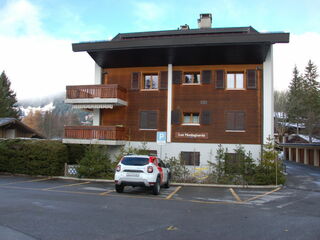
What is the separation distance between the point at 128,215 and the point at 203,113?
1520 centimetres

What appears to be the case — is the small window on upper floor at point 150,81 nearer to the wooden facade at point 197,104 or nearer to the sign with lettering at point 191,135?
the wooden facade at point 197,104

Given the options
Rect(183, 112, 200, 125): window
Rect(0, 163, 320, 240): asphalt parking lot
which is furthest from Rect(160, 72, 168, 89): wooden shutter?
Rect(0, 163, 320, 240): asphalt parking lot

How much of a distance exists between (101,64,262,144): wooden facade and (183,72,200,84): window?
33 cm

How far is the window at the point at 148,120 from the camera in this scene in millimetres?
24484

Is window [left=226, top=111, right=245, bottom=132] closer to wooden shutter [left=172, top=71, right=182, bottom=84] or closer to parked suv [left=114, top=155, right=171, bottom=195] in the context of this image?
wooden shutter [left=172, top=71, right=182, bottom=84]

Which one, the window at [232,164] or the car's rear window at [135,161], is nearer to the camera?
the car's rear window at [135,161]

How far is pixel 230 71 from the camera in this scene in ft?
78.3

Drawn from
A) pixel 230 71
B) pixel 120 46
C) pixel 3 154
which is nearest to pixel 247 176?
pixel 230 71

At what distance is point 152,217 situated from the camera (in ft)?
30.0

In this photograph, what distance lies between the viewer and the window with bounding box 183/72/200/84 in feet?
80.4

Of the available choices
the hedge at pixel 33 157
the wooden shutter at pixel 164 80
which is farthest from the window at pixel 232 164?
the hedge at pixel 33 157

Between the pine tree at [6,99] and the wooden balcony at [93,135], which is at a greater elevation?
the pine tree at [6,99]

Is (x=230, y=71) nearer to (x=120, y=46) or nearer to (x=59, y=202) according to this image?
(x=120, y=46)

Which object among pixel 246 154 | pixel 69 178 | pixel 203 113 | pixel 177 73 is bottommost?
pixel 69 178
